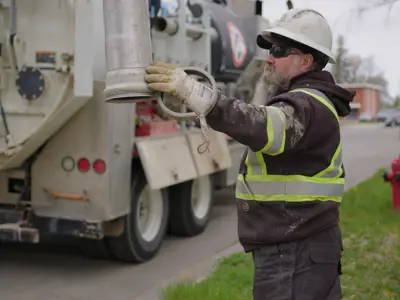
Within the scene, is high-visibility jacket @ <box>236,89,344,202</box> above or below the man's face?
below

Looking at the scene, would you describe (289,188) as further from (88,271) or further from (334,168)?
(88,271)

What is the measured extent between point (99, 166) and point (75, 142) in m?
0.32

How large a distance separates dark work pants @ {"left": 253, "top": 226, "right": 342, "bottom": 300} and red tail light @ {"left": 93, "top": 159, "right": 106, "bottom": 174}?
3.21 metres

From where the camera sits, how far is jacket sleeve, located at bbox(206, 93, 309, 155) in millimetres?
2322

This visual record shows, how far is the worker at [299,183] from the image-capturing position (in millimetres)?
2654

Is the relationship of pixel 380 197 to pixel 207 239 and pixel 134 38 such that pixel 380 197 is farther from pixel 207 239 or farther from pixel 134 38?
pixel 134 38

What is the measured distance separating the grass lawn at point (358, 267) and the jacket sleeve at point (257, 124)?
92.4 inches

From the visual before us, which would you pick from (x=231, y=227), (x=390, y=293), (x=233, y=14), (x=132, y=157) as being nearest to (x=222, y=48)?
(x=233, y=14)

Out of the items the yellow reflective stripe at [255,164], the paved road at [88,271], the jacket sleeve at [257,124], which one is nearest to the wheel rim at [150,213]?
the paved road at [88,271]

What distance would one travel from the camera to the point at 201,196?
27.0 feet

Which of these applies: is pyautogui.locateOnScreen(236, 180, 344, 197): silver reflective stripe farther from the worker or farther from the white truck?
the white truck

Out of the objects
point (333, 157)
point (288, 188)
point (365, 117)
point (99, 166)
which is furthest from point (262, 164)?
point (365, 117)

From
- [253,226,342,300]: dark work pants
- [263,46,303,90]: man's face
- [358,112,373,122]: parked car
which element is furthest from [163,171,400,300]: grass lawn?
[358,112,373,122]: parked car

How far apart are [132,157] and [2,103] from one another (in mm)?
1266
